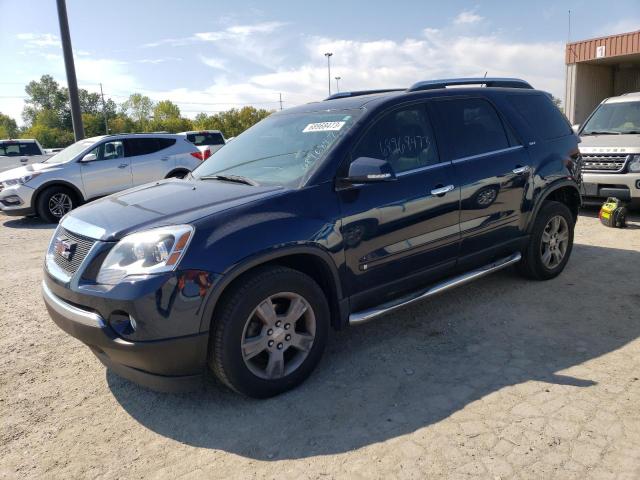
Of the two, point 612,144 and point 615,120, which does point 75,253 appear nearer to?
point 612,144

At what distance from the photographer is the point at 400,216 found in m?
3.44

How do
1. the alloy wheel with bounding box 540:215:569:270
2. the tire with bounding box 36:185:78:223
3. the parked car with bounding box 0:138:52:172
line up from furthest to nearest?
the parked car with bounding box 0:138:52:172, the tire with bounding box 36:185:78:223, the alloy wheel with bounding box 540:215:569:270

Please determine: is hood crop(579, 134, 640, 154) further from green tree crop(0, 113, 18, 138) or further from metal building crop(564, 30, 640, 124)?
green tree crop(0, 113, 18, 138)

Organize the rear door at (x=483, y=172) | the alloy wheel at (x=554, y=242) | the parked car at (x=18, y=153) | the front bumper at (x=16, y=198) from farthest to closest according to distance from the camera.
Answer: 1. the parked car at (x=18, y=153)
2. the front bumper at (x=16, y=198)
3. the alloy wheel at (x=554, y=242)
4. the rear door at (x=483, y=172)

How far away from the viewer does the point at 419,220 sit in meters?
3.56

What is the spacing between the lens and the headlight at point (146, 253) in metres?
2.62

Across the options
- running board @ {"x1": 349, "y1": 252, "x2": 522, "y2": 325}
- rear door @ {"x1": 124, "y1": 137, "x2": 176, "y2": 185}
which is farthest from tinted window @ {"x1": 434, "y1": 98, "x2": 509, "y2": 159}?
rear door @ {"x1": 124, "y1": 137, "x2": 176, "y2": 185}

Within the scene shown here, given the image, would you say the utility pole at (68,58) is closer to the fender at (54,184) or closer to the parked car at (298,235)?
the fender at (54,184)

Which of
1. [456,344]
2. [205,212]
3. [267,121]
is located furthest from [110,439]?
[267,121]

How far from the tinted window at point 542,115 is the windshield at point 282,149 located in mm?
1997

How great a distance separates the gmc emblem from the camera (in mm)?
3018

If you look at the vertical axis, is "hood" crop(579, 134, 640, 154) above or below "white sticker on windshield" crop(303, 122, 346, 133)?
below

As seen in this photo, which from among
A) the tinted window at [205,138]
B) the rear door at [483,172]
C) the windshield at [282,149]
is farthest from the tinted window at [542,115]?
the tinted window at [205,138]

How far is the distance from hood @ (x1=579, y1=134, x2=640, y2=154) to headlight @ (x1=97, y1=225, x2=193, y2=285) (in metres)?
6.52
